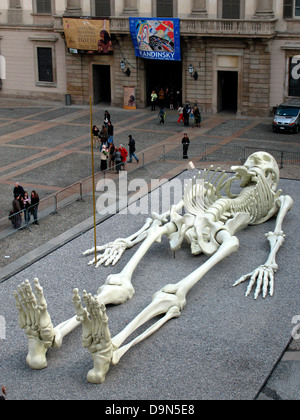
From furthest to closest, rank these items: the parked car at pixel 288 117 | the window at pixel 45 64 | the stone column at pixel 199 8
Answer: the window at pixel 45 64 → the stone column at pixel 199 8 → the parked car at pixel 288 117

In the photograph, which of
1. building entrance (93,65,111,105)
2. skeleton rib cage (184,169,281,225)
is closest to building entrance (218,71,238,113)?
building entrance (93,65,111,105)

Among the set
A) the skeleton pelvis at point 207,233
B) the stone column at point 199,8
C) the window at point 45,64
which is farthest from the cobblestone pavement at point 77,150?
the stone column at point 199,8

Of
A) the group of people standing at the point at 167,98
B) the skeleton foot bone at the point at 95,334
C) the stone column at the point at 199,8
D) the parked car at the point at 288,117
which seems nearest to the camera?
the skeleton foot bone at the point at 95,334

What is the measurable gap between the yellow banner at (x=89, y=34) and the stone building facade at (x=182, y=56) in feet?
1.67

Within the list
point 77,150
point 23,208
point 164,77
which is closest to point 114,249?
point 23,208

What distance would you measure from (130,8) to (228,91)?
7483mm

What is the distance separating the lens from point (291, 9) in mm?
36219

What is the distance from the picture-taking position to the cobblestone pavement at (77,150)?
72.9ft

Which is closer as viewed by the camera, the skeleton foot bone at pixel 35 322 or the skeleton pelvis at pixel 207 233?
the skeleton foot bone at pixel 35 322

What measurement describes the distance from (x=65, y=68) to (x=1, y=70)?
4671 mm

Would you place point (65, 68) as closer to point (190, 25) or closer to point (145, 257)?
point (190, 25)

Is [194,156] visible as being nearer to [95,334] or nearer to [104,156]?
[104,156]

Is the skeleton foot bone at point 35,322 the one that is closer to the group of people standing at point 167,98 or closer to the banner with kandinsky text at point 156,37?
the banner with kandinsky text at point 156,37

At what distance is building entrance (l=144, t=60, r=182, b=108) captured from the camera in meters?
41.9
